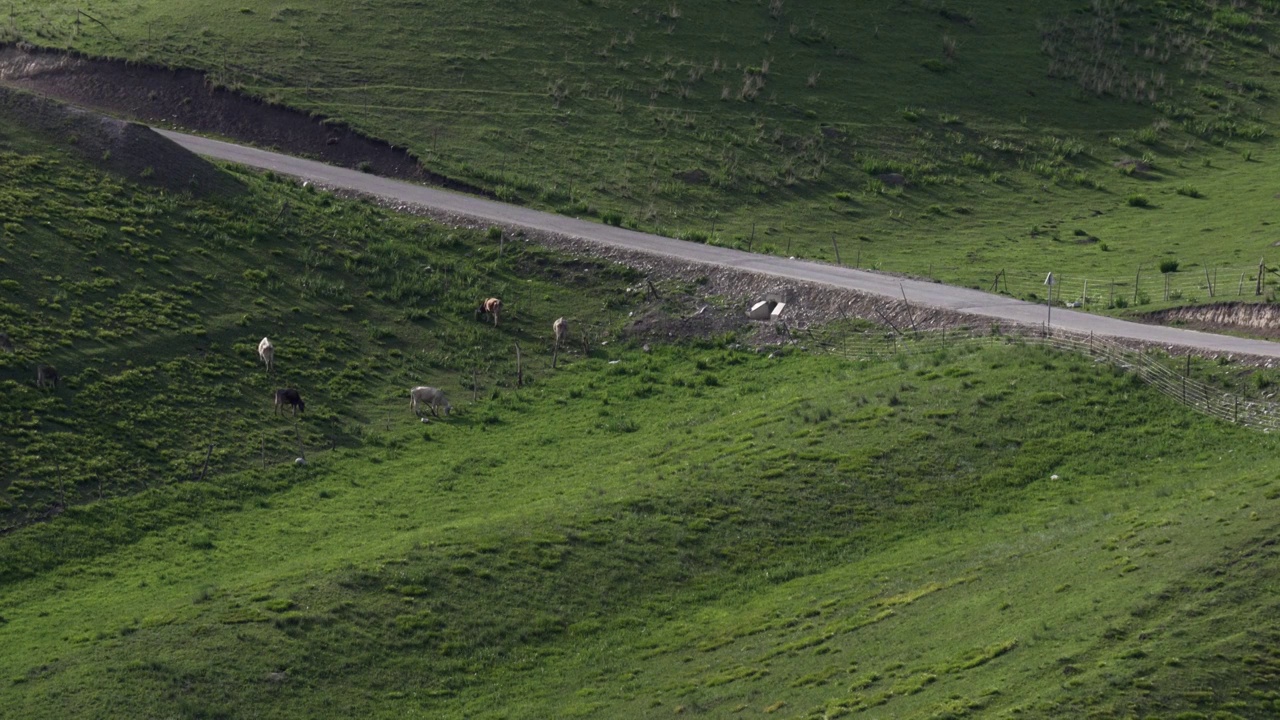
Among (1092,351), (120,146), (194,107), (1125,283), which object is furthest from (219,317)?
(1125,283)

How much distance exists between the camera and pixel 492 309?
61.8m

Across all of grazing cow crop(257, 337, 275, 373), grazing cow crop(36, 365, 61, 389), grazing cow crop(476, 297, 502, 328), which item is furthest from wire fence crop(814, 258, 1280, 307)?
grazing cow crop(36, 365, 61, 389)

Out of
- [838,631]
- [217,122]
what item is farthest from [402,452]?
[217,122]

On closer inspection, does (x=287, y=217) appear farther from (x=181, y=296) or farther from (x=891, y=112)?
(x=891, y=112)

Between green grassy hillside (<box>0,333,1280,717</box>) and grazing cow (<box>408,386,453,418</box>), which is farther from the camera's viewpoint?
grazing cow (<box>408,386,453,418</box>)

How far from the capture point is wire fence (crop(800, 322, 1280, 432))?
154ft

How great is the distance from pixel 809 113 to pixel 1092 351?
36.6 m

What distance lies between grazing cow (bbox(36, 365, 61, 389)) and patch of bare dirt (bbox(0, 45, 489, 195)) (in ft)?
85.8

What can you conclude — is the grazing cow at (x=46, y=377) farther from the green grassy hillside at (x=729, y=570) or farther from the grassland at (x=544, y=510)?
the green grassy hillside at (x=729, y=570)

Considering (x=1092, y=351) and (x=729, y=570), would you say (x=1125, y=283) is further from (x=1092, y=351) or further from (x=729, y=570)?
(x=729, y=570)

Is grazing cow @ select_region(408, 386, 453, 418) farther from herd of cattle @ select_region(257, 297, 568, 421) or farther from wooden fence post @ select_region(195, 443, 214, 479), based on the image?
wooden fence post @ select_region(195, 443, 214, 479)

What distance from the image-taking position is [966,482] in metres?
45.4

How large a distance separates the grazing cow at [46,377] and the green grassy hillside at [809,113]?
1070 inches

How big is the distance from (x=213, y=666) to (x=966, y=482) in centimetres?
2103
